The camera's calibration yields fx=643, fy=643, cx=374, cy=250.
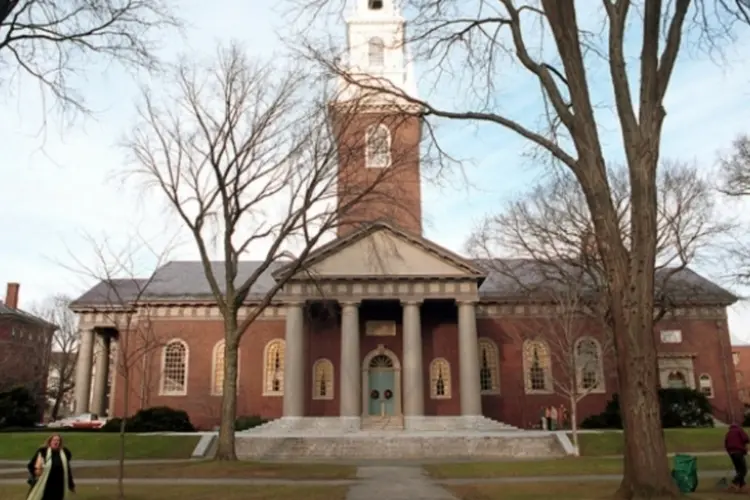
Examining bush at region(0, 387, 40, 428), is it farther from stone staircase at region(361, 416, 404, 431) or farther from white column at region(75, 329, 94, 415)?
stone staircase at region(361, 416, 404, 431)

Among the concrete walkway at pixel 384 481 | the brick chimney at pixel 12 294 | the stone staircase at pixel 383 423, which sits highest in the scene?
the brick chimney at pixel 12 294

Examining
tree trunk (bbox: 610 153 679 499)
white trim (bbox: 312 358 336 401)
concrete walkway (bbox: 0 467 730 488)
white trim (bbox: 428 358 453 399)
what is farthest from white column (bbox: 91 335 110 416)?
tree trunk (bbox: 610 153 679 499)

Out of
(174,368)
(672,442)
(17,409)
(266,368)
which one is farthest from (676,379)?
(17,409)

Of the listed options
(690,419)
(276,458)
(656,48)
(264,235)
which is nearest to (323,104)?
(264,235)

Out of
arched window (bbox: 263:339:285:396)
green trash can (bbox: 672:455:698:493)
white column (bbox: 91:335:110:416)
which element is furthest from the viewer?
white column (bbox: 91:335:110:416)

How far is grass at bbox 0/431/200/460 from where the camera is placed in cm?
2506

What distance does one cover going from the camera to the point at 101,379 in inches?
1599

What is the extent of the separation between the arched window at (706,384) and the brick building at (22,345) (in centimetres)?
4853

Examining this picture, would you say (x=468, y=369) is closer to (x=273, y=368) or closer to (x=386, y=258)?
(x=386, y=258)

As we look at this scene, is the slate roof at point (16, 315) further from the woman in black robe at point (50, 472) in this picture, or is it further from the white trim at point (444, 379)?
the woman in black robe at point (50, 472)

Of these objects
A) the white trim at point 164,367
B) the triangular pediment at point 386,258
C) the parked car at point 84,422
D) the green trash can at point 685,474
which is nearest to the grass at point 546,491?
the green trash can at point 685,474

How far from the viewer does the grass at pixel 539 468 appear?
18.2 m

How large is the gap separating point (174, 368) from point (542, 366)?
71.9 ft

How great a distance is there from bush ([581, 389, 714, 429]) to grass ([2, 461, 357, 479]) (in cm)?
1794
